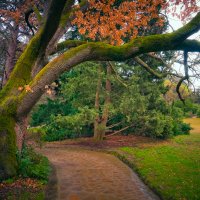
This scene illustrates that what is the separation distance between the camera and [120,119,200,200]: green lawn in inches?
372

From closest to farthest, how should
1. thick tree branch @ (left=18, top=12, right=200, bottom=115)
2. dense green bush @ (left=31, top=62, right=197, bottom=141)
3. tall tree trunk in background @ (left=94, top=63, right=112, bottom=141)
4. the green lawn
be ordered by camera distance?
1. thick tree branch @ (left=18, top=12, right=200, bottom=115)
2. the green lawn
3. dense green bush @ (left=31, top=62, right=197, bottom=141)
4. tall tree trunk in background @ (left=94, top=63, right=112, bottom=141)

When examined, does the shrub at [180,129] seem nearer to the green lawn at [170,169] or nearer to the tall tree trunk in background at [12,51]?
the green lawn at [170,169]

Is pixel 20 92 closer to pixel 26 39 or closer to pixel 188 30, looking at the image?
pixel 188 30

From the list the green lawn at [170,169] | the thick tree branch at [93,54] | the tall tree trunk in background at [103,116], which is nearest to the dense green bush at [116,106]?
the tall tree trunk in background at [103,116]

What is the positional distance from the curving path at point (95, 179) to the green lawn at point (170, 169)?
0.48 metres

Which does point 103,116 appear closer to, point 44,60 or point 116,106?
point 116,106

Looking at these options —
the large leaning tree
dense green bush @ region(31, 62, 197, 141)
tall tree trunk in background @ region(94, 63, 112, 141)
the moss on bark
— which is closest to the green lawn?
dense green bush @ region(31, 62, 197, 141)

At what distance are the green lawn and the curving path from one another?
19.0 inches

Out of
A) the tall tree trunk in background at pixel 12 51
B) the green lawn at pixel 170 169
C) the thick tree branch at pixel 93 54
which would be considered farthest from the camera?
the tall tree trunk in background at pixel 12 51

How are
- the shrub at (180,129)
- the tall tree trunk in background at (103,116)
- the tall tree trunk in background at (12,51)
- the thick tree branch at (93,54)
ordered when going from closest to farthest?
the thick tree branch at (93,54) → the tall tree trunk in background at (12,51) → the tall tree trunk in background at (103,116) → the shrub at (180,129)

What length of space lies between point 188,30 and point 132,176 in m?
6.90

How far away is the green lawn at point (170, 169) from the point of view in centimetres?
945

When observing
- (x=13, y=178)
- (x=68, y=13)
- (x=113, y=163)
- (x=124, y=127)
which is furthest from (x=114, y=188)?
(x=124, y=127)

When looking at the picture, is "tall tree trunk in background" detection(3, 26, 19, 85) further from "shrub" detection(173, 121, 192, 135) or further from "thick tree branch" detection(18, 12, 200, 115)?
"shrub" detection(173, 121, 192, 135)
